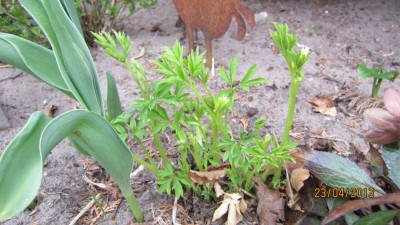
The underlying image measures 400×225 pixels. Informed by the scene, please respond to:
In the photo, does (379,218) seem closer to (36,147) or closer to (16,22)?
(36,147)

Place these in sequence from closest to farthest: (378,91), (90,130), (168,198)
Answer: (90,130)
(168,198)
(378,91)

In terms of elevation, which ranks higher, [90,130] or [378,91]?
[90,130]

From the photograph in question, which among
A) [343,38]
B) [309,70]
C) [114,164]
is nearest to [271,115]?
[309,70]

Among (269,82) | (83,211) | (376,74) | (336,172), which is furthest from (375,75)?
(83,211)

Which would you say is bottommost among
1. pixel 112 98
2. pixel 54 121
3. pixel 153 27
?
pixel 153 27

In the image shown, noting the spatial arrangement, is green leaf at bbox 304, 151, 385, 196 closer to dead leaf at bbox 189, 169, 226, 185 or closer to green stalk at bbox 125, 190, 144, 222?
dead leaf at bbox 189, 169, 226, 185

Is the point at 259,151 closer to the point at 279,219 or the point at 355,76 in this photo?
the point at 279,219

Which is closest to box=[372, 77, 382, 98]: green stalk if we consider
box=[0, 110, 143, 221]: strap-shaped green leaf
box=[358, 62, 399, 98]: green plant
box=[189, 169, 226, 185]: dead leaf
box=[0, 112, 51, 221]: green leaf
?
box=[358, 62, 399, 98]: green plant
